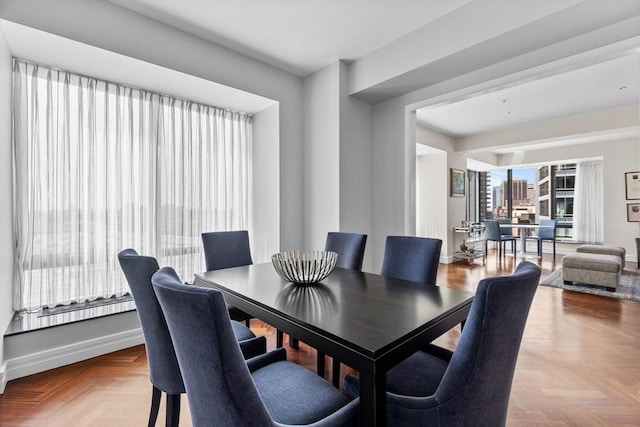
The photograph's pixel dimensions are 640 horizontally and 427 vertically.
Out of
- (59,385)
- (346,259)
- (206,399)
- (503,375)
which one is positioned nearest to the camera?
(206,399)

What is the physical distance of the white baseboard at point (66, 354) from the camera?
81.7 inches

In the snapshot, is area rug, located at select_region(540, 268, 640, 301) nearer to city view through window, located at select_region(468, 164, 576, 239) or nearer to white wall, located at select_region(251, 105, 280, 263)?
city view through window, located at select_region(468, 164, 576, 239)

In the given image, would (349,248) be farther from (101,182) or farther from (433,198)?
(433,198)

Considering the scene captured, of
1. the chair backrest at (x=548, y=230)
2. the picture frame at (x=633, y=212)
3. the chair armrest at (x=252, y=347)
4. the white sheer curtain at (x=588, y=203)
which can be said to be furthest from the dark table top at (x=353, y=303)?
the white sheer curtain at (x=588, y=203)

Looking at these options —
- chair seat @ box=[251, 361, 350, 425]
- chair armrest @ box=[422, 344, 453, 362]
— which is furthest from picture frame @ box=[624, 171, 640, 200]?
chair seat @ box=[251, 361, 350, 425]

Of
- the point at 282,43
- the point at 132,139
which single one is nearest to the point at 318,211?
the point at 282,43

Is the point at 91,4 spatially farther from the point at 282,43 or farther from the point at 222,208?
the point at 222,208

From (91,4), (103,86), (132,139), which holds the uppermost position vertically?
(91,4)

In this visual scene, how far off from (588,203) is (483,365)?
27.8 ft

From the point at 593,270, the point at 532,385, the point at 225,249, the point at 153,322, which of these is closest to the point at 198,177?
the point at 225,249

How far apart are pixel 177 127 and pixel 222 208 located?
0.98 m

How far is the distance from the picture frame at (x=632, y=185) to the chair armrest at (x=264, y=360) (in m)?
8.07

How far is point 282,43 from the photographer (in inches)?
111

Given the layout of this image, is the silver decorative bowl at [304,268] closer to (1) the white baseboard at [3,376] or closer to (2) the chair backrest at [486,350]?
(2) the chair backrest at [486,350]
